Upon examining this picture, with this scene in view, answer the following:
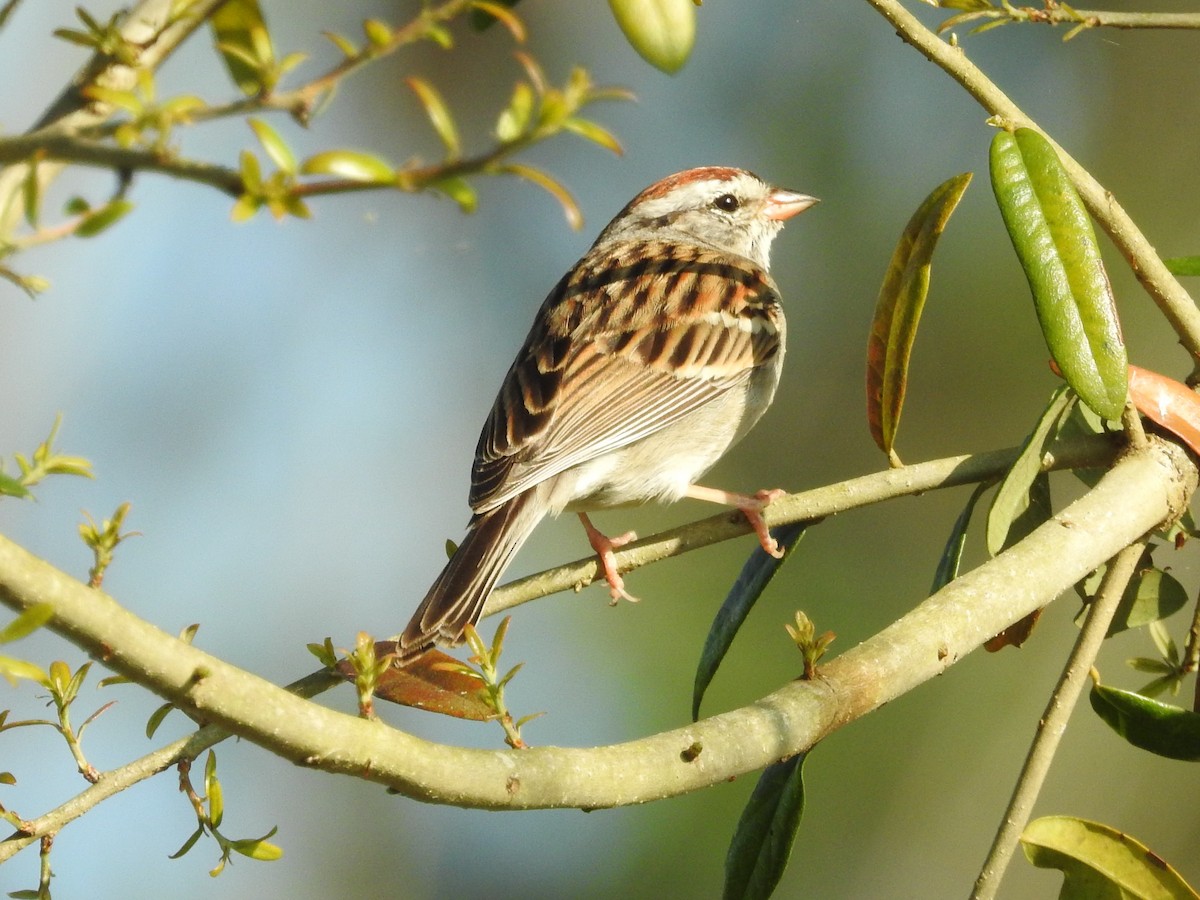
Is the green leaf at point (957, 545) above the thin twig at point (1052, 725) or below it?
above

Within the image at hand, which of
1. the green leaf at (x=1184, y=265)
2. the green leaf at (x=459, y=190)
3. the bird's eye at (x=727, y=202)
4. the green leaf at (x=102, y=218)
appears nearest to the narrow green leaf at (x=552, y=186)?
the green leaf at (x=459, y=190)

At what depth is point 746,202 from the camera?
4.36m

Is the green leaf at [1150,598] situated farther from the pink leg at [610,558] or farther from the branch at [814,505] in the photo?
the pink leg at [610,558]

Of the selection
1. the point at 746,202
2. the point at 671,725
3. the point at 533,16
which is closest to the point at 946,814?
the point at 671,725

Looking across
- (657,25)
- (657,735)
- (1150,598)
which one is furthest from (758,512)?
(657,25)

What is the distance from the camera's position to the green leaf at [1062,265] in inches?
75.0

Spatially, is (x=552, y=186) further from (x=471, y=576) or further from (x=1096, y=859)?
(x=471, y=576)

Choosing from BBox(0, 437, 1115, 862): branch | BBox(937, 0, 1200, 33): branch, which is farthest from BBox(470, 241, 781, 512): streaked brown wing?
BBox(937, 0, 1200, 33): branch

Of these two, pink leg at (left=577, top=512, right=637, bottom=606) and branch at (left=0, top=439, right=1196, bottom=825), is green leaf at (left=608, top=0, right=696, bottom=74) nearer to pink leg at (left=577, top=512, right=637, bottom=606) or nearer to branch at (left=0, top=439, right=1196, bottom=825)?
branch at (left=0, top=439, right=1196, bottom=825)

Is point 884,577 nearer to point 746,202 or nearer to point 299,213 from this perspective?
point 746,202

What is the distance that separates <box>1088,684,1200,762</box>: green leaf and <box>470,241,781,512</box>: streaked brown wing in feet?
4.53

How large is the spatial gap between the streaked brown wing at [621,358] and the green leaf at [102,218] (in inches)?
80.5

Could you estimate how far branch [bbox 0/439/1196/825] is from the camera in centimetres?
118

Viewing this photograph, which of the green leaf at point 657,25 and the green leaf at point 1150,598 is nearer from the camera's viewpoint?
the green leaf at point 657,25
